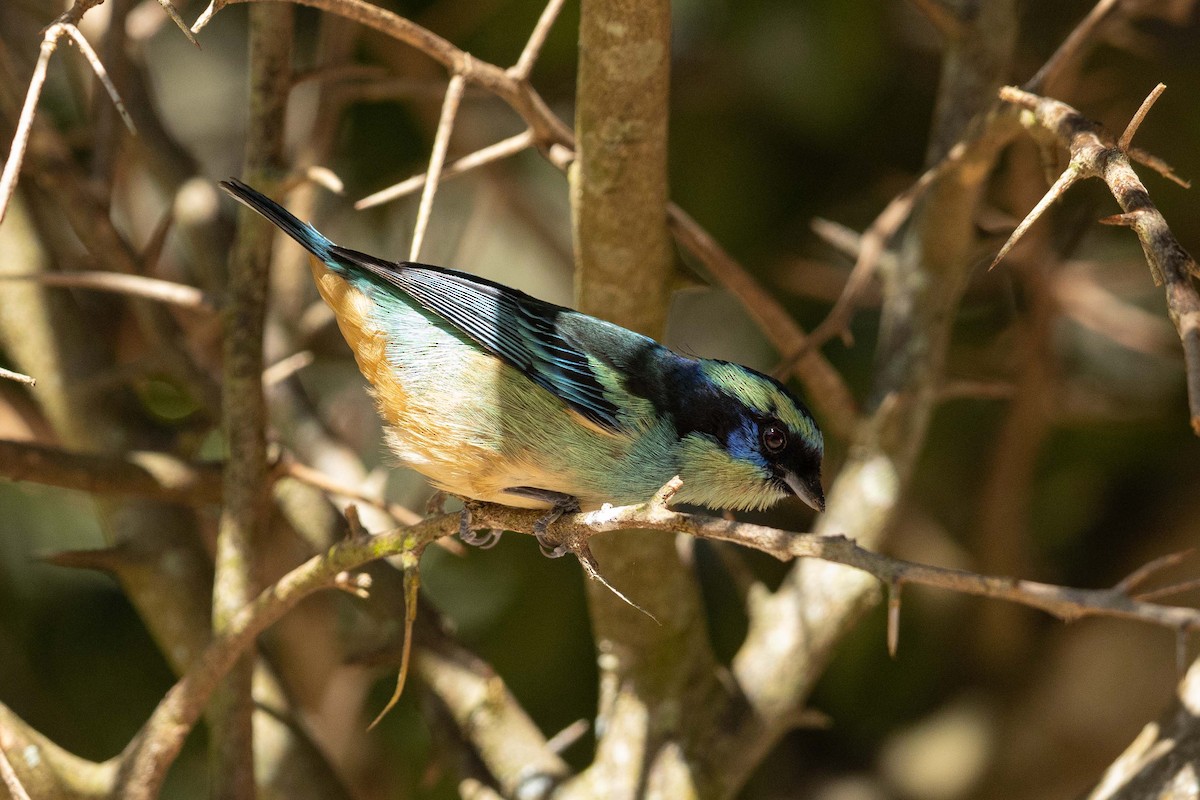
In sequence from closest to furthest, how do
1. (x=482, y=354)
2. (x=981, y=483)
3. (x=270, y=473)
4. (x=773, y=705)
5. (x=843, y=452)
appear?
(x=482, y=354) → (x=270, y=473) → (x=773, y=705) → (x=843, y=452) → (x=981, y=483)

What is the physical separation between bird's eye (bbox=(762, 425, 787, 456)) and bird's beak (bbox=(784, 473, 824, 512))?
0.25 feet

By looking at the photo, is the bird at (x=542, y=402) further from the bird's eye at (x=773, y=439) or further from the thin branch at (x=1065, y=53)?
the thin branch at (x=1065, y=53)

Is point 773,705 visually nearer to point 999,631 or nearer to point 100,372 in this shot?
point 999,631

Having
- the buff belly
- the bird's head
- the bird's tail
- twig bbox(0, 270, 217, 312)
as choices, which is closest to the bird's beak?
the bird's head

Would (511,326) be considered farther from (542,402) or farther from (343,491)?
(343,491)

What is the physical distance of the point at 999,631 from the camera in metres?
4.84

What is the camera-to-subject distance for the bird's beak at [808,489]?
3.13 m

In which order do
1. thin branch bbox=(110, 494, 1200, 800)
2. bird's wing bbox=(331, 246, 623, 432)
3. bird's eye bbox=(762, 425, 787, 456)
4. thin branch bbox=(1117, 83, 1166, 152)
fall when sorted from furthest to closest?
1. bird's eye bbox=(762, 425, 787, 456)
2. bird's wing bbox=(331, 246, 623, 432)
3. thin branch bbox=(110, 494, 1200, 800)
4. thin branch bbox=(1117, 83, 1166, 152)

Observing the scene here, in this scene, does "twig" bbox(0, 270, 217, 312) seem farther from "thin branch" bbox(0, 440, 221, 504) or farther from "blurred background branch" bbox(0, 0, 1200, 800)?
"thin branch" bbox(0, 440, 221, 504)

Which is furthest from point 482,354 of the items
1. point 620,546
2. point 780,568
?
point 780,568

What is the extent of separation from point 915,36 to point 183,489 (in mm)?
3934

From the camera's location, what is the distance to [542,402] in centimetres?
304

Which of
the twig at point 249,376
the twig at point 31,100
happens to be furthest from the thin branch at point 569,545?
the twig at point 31,100

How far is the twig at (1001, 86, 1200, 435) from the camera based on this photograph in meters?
1.65
